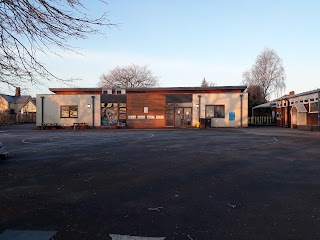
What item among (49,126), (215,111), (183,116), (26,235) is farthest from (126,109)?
(26,235)

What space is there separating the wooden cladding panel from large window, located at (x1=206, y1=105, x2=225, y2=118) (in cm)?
541

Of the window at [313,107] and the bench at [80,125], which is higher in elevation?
the window at [313,107]

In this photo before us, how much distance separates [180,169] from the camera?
7.91 meters

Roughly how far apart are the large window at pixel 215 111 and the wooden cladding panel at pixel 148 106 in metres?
5.41

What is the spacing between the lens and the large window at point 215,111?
1277 inches

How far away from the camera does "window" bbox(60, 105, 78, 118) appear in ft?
109

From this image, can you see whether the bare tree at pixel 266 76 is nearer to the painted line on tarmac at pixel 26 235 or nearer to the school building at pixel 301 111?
the school building at pixel 301 111

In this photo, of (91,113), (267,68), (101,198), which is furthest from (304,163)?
(267,68)

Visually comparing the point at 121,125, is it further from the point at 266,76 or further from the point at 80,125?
the point at 266,76

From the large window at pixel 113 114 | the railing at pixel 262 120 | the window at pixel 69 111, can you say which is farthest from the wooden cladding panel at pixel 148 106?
the railing at pixel 262 120

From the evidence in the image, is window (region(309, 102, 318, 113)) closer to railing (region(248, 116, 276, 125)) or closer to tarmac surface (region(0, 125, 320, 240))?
railing (region(248, 116, 276, 125))

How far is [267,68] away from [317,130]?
1284 inches

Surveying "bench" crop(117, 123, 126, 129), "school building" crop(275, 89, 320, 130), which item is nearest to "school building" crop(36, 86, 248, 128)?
"bench" crop(117, 123, 126, 129)

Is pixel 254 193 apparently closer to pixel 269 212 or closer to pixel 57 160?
pixel 269 212
